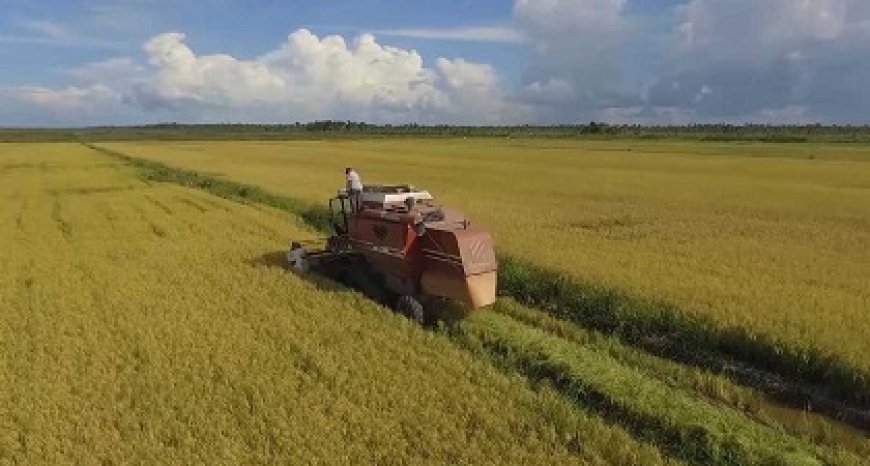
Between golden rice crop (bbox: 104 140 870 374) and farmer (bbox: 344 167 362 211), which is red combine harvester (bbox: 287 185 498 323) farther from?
golden rice crop (bbox: 104 140 870 374)

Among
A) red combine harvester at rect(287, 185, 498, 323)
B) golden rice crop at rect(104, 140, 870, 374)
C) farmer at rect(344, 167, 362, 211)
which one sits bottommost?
golden rice crop at rect(104, 140, 870, 374)

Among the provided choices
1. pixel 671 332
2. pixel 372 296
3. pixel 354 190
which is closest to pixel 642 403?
pixel 671 332

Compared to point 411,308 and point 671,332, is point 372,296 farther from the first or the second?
point 671,332

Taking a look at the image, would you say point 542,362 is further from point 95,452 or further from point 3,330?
point 3,330

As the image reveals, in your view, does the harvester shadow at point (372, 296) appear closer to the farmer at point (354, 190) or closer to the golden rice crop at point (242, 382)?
the golden rice crop at point (242, 382)

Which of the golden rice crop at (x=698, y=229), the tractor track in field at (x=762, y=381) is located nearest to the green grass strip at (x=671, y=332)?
the tractor track in field at (x=762, y=381)

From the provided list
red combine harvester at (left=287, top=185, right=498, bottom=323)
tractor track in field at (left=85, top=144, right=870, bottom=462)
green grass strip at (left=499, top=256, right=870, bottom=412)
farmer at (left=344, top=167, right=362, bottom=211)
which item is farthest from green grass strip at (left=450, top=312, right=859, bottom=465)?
farmer at (left=344, top=167, right=362, bottom=211)
